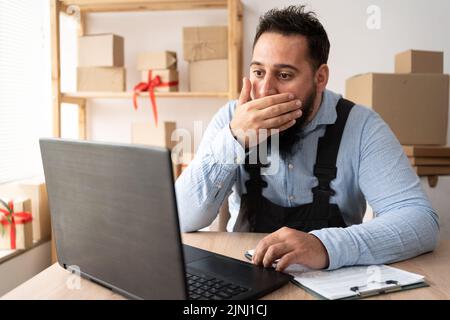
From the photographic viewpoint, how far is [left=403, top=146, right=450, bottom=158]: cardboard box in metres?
2.00

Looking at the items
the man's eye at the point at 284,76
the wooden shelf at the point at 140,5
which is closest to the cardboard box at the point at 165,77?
the wooden shelf at the point at 140,5

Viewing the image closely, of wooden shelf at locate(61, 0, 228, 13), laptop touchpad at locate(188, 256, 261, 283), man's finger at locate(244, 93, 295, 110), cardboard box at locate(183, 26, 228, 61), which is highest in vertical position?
wooden shelf at locate(61, 0, 228, 13)

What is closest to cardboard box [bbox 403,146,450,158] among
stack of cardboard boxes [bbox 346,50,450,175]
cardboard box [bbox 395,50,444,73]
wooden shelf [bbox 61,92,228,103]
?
stack of cardboard boxes [bbox 346,50,450,175]

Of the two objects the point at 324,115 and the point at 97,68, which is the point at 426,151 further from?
the point at 97,68

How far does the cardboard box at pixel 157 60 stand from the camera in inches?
93.1

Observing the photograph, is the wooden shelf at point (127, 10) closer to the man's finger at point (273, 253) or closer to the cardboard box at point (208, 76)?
the cardboard box at point (208, 76)

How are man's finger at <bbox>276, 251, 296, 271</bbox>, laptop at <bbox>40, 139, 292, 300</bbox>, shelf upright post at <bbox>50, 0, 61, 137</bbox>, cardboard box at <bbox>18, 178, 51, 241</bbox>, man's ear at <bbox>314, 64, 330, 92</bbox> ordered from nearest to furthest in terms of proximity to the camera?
laptop at <bbox>40, 139, 292, 300</bbox> < man's finger at <bbox>276, 251, 296, 271</bbox> < man's ear at <bbox>314, 64, 330, 92</bbox> < cardboard box at <bbox>18, 178, 51, 241</bbox> < shelf upright post at <bbox>50, 0, 61, 137</bbox>

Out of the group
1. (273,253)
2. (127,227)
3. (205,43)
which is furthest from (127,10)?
(127,227)

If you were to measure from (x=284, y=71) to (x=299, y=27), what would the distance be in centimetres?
16

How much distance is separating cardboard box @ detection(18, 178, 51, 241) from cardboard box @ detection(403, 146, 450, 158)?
1.67 m

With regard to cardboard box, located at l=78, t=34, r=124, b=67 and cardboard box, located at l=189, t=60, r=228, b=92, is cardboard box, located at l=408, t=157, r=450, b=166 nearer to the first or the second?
cardboard box, located at l=189, t=60, r=228, b=92

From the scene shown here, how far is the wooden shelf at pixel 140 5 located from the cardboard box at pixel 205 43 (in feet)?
0.46

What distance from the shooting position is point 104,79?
7.88ft
